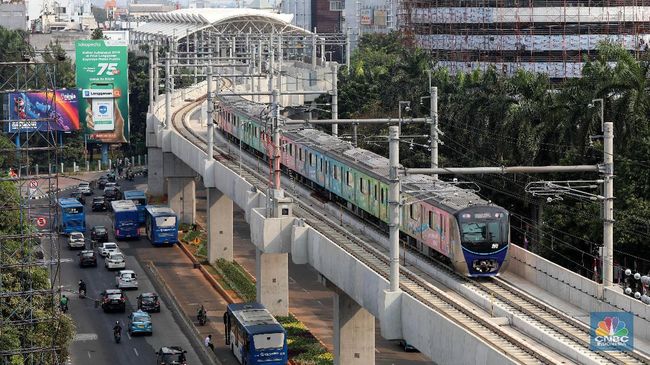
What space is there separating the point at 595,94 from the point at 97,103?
207ft

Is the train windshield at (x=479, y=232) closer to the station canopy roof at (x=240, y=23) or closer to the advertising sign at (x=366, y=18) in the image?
the station canopy roof at (x=240, y=23)

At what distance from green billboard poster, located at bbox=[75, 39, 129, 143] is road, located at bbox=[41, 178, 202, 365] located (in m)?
33.7

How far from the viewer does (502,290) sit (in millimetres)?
44250

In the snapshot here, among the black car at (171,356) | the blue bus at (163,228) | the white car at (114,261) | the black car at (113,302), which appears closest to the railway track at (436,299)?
the black car at (171,356)

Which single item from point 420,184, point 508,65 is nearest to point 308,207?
point 420,184

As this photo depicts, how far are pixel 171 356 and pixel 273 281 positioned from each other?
39.0ft

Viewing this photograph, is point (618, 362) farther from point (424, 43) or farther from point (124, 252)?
point (424, 43)

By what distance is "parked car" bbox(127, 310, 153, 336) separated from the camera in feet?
208

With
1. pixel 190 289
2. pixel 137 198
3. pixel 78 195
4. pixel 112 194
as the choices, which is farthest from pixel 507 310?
pixel 78 195

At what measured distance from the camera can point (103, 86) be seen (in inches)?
4562

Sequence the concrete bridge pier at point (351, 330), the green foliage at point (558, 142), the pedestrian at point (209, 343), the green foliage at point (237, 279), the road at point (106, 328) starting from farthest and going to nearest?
the green foliage at point (237, 279) < the pedestrian at point (209, 343) < the road at point (106, 328) < the green foliage at point (558, 142) < the concrete bridge pier at point (351, 330)

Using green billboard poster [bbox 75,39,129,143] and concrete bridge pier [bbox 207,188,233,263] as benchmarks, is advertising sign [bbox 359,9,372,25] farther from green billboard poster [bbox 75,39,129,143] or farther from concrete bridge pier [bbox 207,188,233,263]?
concrete bridge pier [bbox 207,188,233,263]

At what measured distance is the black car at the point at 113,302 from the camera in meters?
68.6

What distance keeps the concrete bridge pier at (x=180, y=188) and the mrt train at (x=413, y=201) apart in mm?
21514
